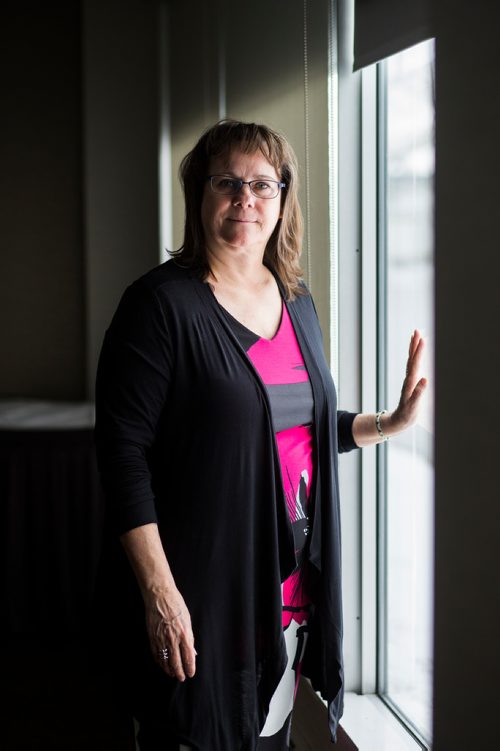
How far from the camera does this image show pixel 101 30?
489 cm

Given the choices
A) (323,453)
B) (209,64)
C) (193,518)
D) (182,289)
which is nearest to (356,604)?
(323,453)

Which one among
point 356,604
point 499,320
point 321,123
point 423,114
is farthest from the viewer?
point 356,604

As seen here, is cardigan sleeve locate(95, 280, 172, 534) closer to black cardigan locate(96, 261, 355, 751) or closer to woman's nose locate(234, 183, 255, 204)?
black cardigan locate(96, 261, 355, 751)

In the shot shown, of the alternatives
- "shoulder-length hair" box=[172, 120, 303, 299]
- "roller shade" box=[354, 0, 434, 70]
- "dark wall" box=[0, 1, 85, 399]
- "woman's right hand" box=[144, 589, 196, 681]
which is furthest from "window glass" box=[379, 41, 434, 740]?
"dark wall" box=[0, 1, 85, 399]

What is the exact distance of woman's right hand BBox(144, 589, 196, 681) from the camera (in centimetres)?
135

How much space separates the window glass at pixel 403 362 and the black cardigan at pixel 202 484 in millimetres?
571

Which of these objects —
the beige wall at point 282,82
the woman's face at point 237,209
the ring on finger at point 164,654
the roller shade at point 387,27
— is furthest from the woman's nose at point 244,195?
the ring on finger at point 164,654

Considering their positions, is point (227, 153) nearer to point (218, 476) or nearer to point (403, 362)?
point (218, 476)

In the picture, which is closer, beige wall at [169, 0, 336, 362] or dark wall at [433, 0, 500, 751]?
dark wall at [433, 0, 500, 751]

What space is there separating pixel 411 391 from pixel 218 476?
1.71ft

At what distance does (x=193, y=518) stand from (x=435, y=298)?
0.68 metres

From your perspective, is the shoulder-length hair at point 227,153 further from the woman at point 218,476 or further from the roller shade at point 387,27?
the roller shade at point 387,27

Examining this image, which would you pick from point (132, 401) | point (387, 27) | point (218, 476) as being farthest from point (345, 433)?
point (387, 27)

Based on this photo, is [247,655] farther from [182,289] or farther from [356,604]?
[356,604]
